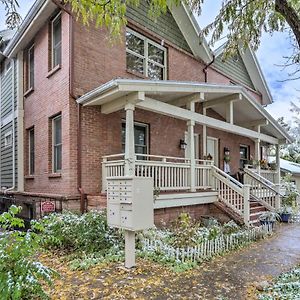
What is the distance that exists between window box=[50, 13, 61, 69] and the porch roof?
7.39 feet

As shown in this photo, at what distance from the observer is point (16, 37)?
11617 mm

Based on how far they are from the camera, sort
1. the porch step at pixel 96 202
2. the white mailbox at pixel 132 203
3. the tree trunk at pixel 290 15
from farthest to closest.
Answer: the porch step at pixel 96 202 < the white mailbox at pixel 132 203 < the tree trunk at pixel 290 15

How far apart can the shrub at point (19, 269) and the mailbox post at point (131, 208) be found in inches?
68.9

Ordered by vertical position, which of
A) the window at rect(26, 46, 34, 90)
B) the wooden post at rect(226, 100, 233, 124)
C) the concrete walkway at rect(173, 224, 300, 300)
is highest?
the window at rect(26, 46, 34, 90)

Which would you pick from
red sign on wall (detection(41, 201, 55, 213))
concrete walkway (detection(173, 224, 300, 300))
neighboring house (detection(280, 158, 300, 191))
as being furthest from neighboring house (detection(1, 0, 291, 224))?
neighboring house (detection(280, 158, 300, 191))

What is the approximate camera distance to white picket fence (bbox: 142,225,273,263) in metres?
6.24

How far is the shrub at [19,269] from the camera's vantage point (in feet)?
12.3

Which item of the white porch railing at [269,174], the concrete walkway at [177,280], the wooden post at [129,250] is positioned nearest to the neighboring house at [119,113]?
the white porch railing at [269,174]

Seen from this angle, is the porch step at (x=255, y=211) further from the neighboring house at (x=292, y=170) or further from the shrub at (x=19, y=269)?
the neighboring house at (x=292, y=170)

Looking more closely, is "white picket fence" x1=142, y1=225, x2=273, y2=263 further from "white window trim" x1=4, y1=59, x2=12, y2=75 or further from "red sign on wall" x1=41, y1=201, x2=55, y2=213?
"white window trim" x1=4, y1=59, x2=12, y2=75

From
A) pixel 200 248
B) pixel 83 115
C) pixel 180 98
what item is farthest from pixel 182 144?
pixel 200 248

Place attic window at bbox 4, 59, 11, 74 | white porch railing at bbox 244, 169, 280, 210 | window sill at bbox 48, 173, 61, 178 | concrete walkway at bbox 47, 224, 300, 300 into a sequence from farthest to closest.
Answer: attic window at bbox 4, 59, 11, 74, white porch railing at bbox 244, 169, 280, 210, window sill at bbox 48, 173, 61, 178, concrete walkway at bbox 47, 224, 300, 300

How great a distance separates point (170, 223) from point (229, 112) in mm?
5186

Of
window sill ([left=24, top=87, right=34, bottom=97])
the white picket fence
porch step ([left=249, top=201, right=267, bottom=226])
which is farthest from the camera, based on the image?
window sill ([left=24, top=87, right=34, bottom=97])
